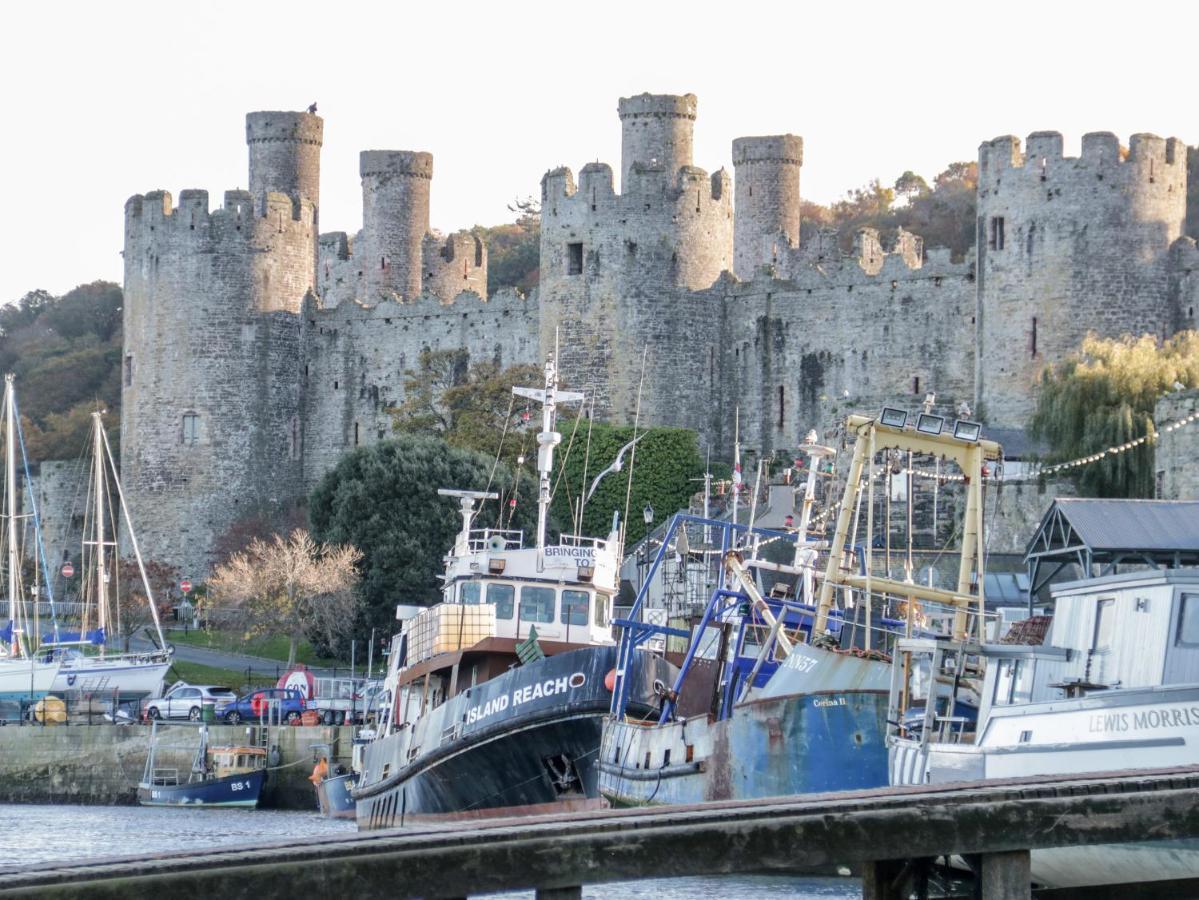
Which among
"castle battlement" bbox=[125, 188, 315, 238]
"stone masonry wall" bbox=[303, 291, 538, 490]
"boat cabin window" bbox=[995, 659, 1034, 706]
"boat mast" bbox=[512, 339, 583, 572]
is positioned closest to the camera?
"boat cabin window" bbox=[995, 659, 1034, 706]

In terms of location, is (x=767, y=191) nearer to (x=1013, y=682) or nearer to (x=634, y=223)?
(x=634, y=223)

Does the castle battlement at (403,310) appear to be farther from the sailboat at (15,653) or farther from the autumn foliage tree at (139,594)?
the sailboat at (15,653)

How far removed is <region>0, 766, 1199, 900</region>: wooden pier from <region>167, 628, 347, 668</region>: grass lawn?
140 feet

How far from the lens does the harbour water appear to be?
20.9 meters

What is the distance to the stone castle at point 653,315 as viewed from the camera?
4909 cm

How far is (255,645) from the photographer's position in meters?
53.8

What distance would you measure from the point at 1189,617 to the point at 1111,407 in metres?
26.4

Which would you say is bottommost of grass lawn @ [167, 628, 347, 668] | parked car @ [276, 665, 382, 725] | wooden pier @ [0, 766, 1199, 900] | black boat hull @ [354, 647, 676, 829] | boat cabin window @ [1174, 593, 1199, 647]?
grass lawn @ [167, 628, 347, 668]

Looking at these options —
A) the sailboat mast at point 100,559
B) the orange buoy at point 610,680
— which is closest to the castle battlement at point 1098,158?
the sailboat mast at point 100,559

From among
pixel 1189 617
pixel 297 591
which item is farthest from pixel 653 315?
pixel 1189 617

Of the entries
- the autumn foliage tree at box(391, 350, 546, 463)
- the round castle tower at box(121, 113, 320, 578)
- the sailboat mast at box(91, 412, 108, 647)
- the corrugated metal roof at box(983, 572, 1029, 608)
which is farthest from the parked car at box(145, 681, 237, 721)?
the corrugated metal roof at box(983, 572, 1029, 608)

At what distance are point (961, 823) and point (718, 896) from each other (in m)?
11.2

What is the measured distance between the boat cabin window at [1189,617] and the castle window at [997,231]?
111 feet

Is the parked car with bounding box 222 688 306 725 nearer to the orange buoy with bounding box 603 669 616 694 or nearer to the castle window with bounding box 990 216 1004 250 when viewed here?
the castle window with bounding box 990 216 1004 250
